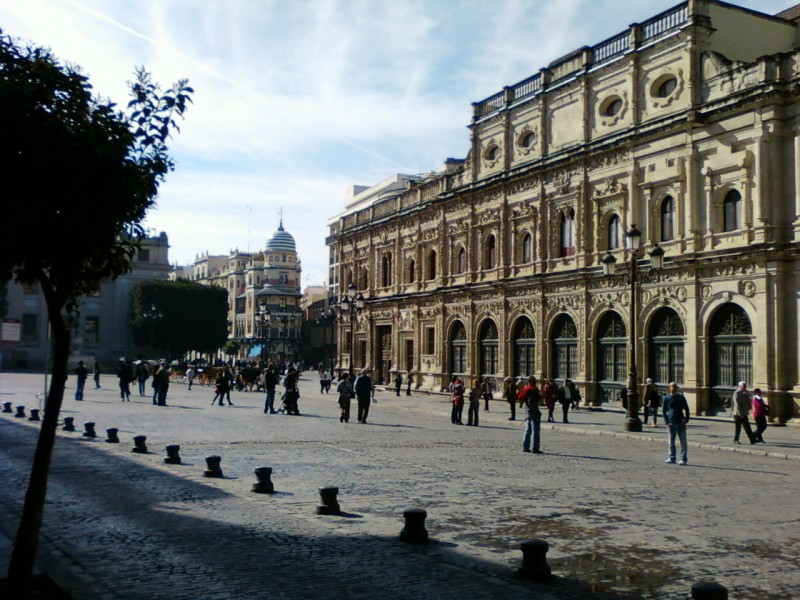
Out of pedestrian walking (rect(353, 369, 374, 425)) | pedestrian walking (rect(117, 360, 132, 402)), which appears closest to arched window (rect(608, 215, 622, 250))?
pedestrian walking (rect(353, 369, 374, 425))

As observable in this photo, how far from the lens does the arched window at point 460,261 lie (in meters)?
47.9

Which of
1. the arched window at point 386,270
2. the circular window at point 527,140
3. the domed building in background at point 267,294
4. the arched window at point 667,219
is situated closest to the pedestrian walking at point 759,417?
the arched window at point 667,219

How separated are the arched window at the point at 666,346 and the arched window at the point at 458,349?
1468 centimetres

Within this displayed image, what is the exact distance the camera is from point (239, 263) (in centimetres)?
12925

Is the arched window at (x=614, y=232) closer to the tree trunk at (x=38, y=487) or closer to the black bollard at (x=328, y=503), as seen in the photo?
the black bollard at (x=328, y=503)

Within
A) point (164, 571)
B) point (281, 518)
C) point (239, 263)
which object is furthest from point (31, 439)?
point (239, 263)

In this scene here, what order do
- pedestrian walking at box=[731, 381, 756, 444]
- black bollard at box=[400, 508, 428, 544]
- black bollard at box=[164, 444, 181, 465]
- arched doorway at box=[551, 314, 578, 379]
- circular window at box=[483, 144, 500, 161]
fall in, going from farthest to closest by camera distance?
1. circular window at box=[483, 144, 500, 161]
2. arched doorway at box=[551, 314, 578, 379]
3. pedestrian walking at box=[731, 381, 756, 444]
4. black bollard at box=[164, 444, 181, 465]
5. black bollard at box=[400, 508, 428, 544]

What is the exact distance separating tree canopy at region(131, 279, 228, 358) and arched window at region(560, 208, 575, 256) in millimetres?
53255

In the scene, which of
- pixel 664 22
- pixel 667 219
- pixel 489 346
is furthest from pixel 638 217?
pixel 489 346

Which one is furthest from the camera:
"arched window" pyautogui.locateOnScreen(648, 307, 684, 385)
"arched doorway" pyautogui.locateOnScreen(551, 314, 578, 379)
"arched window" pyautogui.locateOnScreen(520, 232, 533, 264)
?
"arched window" pyautogui.locateOnScreen(520, 232, 533, 264)

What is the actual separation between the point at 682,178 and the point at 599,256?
5521mm

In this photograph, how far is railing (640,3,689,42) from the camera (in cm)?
3316

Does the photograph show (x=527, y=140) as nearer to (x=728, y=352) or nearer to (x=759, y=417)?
(x=728, y=352)

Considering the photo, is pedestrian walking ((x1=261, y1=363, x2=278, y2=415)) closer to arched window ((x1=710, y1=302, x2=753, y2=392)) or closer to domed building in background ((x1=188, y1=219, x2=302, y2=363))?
arched window ((x1=710, y1=302, x2=753, y2=392))
